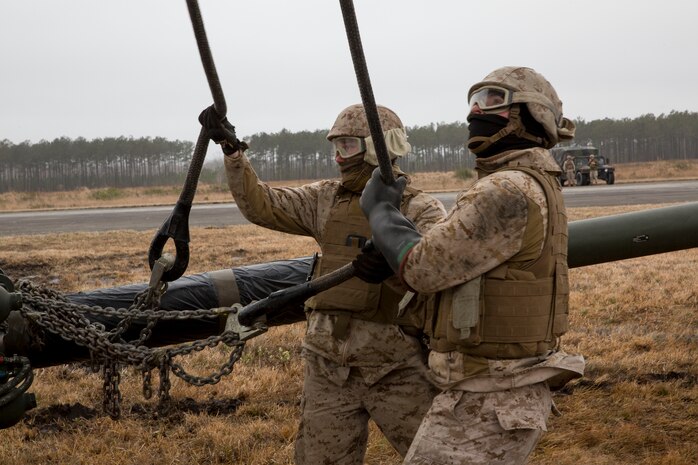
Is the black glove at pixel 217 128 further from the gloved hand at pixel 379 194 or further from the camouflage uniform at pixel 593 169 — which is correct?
the camouflage uniform at pixel 593 169

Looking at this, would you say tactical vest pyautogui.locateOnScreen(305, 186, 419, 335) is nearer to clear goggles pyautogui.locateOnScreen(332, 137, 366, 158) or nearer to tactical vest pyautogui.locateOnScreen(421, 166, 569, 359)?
clear goggles pyautogui.locateOnScreen(332, 137, 366, 158)

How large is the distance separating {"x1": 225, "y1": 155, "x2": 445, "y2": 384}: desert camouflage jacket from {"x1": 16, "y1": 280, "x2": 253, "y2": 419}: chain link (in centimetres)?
40

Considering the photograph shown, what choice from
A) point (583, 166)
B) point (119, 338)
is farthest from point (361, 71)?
point (583, 166)

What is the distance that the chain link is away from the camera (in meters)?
3.33

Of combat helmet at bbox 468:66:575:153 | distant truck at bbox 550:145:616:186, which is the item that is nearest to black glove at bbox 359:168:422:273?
combat helmet at bbox 468:66:575:153

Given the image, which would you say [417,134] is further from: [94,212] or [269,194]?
[269,194]

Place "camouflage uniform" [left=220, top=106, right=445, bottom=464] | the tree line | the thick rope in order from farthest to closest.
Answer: the tree line → "camouflage uniform" [left=220, top=106, right=445, bottom=464] → the thick rope

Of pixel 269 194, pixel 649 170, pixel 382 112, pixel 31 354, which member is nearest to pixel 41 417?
pixel 31 354

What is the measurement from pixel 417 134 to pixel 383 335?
7831 cm

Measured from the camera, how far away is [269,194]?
152 inches

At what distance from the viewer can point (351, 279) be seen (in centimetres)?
357

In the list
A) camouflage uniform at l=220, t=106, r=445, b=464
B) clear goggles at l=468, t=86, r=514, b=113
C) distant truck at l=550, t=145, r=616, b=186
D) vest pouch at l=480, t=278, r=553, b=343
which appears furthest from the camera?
distant truck at l=550, t=145, r=616, b=186

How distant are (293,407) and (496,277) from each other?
3.21 metres

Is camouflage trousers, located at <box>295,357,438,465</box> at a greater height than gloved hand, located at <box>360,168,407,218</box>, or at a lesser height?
lesser
